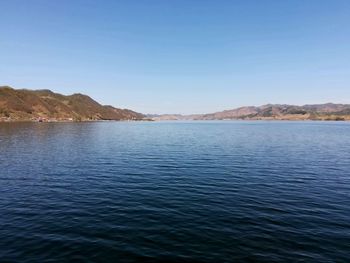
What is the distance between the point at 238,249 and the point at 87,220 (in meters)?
14.7

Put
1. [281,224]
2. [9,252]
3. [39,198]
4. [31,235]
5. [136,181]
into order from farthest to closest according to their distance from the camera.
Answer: [136,181]
[39,198]
[281,224]
[31,235]
[9,252]

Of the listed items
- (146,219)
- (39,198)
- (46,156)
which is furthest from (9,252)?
(46,156)

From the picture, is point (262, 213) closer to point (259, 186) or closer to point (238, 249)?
point (238, 249)

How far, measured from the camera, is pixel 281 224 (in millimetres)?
23219

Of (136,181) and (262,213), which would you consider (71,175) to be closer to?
(136,181)

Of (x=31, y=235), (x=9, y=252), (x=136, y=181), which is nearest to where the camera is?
(x=9, y=252)

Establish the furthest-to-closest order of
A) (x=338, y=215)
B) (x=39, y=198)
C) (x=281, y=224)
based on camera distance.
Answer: (x=39, y=198) < (x=338, y=215) < (x=281, y=224)

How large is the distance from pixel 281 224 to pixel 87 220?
62.4 ft

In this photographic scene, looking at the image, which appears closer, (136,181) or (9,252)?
(9,252)

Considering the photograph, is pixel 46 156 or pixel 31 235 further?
pixel 46 156

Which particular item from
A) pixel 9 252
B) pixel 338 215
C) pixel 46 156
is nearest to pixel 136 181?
pixel 9 252

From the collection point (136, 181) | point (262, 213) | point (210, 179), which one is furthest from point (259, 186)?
point (136, 181)

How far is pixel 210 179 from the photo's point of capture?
132ft

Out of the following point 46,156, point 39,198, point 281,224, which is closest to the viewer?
point 281,224
